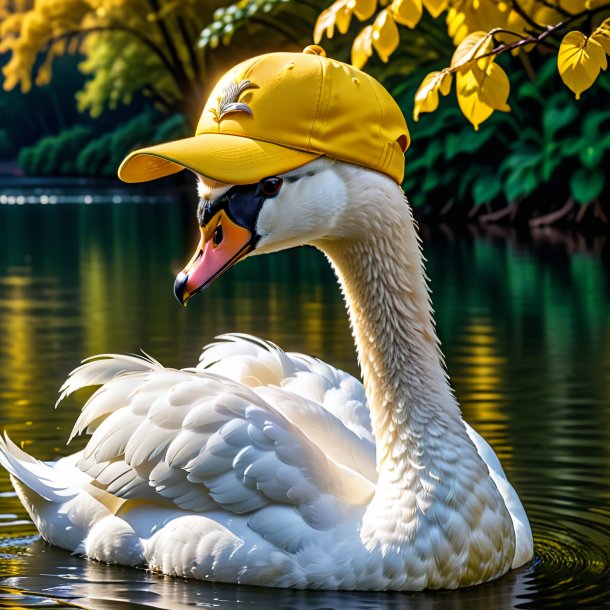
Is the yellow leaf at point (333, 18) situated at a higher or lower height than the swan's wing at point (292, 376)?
higher

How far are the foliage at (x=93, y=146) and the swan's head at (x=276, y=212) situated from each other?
146ft

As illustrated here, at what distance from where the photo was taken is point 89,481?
633cm

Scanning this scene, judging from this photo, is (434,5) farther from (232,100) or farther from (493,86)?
(232,100)

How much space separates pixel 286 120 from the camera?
538cm

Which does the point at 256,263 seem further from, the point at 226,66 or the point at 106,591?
the point at 226,66

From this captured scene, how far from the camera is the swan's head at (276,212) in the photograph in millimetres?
5305

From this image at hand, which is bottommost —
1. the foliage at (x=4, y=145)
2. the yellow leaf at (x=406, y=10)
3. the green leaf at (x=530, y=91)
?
the yellow leaf at (x=406, y=10)

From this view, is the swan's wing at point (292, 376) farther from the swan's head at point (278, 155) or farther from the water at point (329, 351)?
the swan's head at point (278, 155)

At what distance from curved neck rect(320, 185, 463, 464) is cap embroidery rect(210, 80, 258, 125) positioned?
2.04ft

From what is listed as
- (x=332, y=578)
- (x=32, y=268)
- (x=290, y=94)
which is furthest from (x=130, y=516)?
(x=32, y=268)

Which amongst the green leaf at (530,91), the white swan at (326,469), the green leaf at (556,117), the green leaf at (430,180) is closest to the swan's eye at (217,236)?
the white swan at (326,469)

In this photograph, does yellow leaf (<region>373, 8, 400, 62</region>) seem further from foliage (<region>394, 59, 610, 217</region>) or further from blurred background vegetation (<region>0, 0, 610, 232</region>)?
foliage (<region>394, 59, 610, 217</region>)

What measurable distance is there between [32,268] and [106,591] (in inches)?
663

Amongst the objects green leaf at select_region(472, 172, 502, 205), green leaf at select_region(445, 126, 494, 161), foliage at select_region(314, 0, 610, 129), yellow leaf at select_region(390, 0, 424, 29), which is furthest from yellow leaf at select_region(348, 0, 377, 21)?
green leaf at select_region(445, 126, 494, 161)
